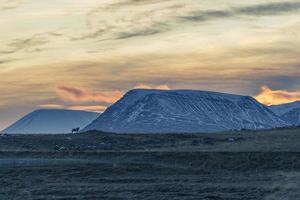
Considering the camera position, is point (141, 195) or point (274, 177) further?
point (274, 177)

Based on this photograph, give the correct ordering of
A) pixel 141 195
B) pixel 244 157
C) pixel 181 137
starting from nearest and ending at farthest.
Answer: pixel 141 195
pixel 244 157
pixel 181 137

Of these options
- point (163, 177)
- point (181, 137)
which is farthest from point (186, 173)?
point (181, 137)

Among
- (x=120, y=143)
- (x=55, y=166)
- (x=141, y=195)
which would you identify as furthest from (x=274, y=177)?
(x=120, y=143)

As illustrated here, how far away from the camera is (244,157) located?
73.0m

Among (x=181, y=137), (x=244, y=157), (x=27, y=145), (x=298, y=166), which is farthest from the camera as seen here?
(x=181, y=137)

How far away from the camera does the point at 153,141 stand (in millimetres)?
113062

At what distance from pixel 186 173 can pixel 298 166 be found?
1352 centimetres

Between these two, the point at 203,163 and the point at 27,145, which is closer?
the point at 203,163

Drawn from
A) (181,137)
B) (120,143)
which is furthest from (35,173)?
(181,137)

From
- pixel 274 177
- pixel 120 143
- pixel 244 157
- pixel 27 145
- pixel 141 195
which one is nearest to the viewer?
pixel 141 195

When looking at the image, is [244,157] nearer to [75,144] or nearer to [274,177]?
[274,177]

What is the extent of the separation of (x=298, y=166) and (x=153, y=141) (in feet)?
158

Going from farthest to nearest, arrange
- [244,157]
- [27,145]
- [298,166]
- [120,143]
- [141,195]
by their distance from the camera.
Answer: [120,143] → [27,145] → [244,157] → [298,166] → [141,195]

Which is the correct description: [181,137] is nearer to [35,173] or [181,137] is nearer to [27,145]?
[27,145]
